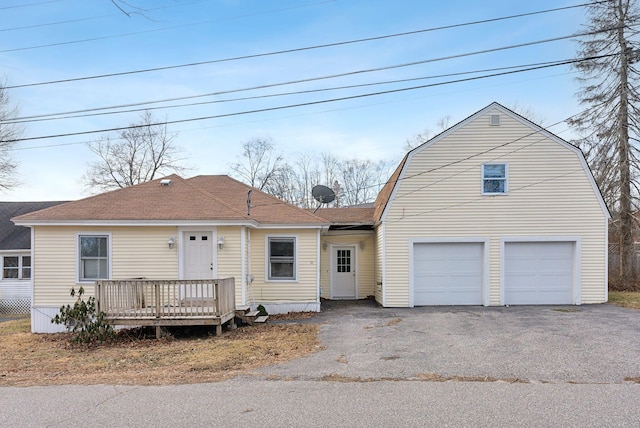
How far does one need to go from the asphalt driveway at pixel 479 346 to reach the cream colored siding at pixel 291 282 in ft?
4.10

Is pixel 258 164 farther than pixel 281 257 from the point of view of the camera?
Yes

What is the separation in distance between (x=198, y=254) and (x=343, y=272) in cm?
641

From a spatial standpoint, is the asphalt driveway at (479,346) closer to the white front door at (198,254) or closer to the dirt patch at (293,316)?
the dirt patch at (293,316)

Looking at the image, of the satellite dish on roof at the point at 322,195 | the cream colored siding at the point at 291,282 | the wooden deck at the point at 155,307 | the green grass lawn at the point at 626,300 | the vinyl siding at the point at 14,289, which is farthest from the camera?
the vinyl siding at the point at 14,289

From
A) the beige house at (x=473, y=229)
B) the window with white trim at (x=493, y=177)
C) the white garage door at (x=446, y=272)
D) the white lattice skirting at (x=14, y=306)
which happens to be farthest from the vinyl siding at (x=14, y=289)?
the window with white trim at (x=493, y=177)

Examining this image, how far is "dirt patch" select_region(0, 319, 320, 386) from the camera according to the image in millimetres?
6559

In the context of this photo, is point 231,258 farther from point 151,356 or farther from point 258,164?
point 258,164

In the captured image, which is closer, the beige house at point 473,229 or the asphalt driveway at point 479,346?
the asphalt driveway at point 479,346

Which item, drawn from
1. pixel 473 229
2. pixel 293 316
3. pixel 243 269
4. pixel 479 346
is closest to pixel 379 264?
pixel 473 229

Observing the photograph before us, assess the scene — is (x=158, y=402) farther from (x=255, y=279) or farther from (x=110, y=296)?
(x=255, y=279)

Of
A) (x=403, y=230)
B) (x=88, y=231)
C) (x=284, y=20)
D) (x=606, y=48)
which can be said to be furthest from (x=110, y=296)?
(x=606, y=48)

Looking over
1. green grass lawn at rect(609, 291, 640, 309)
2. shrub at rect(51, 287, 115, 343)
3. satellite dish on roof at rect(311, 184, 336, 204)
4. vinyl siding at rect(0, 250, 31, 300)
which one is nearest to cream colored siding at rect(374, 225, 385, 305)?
satellite dish on roof at rect(311, 184, 336, 204)

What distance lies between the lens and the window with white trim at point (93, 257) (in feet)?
40.1

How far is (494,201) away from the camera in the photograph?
1386 centimetres
